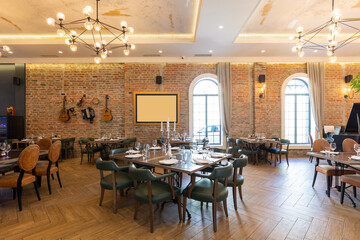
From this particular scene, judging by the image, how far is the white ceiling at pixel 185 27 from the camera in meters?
3.82

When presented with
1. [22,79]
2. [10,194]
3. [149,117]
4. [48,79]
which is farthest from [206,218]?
[22,79]

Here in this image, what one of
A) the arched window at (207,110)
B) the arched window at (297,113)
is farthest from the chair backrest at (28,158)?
the arched window at (297,113)

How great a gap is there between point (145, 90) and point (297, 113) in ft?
19.6

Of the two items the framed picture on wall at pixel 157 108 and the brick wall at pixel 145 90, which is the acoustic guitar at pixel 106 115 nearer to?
the brick wall at pixel 145 90

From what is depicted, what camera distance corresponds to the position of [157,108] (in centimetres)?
666

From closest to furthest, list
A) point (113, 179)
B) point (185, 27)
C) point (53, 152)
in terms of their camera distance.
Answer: point (113, 179), point (53, 152), point (185, 27)

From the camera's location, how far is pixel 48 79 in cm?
674

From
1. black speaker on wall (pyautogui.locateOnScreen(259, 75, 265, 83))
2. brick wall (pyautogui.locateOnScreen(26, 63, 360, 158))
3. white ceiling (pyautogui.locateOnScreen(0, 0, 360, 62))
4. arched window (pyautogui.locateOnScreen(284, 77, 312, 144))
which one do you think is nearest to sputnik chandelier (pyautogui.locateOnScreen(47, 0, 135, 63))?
white ceiling (pyautogui.locateOnScreen(0, 0, 360, 62))

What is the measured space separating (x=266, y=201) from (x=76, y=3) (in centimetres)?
547

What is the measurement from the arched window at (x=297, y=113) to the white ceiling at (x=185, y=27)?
43.7 inches

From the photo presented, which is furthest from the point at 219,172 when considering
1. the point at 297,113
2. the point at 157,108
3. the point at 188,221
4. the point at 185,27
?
the point at 297,113

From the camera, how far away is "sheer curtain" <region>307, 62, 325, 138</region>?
6535 mm

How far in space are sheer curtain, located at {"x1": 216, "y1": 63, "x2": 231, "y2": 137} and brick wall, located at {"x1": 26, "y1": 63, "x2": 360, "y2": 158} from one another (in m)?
0.23

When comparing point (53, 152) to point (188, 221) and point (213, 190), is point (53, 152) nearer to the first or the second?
point (188, 221)
